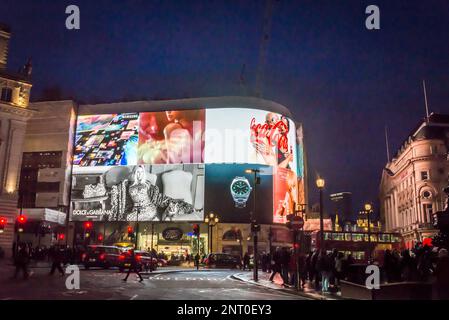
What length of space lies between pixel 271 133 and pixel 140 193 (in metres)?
25.8

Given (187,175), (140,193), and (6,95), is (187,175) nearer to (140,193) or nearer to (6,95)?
(140,193)

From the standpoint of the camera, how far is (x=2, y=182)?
48.4m

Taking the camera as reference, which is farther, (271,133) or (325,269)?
(271,133)

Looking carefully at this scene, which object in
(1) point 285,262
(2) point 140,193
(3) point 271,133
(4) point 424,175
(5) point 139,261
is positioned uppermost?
(3) point 271,133

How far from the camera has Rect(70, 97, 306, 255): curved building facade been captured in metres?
79.2

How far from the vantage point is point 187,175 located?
79.5 meters

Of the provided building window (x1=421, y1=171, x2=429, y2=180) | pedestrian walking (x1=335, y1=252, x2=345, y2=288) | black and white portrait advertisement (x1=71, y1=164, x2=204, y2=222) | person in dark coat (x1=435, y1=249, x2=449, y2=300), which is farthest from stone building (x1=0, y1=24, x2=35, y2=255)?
building window (x1=421, y1=171, x2=429, y2=180)

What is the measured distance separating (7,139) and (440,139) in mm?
62893

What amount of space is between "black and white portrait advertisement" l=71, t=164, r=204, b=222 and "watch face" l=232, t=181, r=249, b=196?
19.0 feet

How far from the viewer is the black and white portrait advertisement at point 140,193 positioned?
7906 centimetres

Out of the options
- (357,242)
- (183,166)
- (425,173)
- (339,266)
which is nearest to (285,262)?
(339,266)

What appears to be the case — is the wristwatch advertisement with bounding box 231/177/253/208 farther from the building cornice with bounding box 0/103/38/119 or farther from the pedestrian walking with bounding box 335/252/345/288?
the pedestrian walking with bounding box 335/252/345/288

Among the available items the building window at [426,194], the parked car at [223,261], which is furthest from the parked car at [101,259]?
the building window at [426,194]

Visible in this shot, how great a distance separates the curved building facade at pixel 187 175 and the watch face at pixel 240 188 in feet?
0.57
